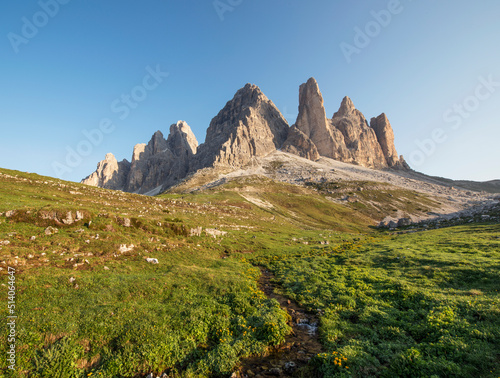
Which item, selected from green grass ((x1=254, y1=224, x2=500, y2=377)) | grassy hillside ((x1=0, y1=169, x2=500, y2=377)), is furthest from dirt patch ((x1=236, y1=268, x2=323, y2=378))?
green grass ((x1=254, y1=224, x2=500, y2=377))

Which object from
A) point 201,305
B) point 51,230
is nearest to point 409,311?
point 201,305

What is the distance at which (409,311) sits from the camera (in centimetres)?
1492

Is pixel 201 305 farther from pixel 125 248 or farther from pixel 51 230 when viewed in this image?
pixel 51 230

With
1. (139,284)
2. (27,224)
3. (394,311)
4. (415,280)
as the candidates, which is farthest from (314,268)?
(27,224)

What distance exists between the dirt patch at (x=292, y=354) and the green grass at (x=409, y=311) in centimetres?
90

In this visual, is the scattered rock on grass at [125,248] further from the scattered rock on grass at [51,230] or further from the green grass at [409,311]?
the green grass at [409,311]

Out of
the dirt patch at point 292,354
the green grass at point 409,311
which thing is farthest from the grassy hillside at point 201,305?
the dirt patch at point 292,354

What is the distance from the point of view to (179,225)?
116 feet

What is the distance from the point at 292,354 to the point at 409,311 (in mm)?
9273

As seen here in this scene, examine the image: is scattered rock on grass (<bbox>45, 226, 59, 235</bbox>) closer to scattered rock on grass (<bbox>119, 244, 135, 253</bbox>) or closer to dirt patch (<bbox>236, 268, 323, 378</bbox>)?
scattered rock on grass (<bbox>119, 244, 135, 253</bbox>)

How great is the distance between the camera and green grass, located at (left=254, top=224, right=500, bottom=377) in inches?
403

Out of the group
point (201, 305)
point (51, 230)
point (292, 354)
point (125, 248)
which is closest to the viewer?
point (292, 354)

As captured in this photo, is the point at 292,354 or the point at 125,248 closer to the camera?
the point at 292,354

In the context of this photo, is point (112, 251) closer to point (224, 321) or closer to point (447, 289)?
point (224, 321)
